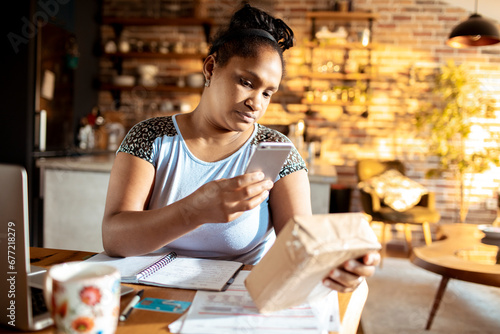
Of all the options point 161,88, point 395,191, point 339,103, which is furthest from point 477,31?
point 161,88

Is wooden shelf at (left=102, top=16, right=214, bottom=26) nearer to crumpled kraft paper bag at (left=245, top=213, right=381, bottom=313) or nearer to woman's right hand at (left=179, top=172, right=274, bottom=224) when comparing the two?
woman's right hand at (left=179, top=172, right=274, bottom=224)

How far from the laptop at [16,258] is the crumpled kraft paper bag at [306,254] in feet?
1.10

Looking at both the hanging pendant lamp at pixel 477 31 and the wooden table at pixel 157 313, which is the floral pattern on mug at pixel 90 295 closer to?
the wooden table at pixel 157 313

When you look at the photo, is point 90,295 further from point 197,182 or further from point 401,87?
point 401,87

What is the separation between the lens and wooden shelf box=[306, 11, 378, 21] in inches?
174

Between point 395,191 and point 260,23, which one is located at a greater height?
point 260,23

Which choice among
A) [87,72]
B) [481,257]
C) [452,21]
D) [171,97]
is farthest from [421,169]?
[87,72]

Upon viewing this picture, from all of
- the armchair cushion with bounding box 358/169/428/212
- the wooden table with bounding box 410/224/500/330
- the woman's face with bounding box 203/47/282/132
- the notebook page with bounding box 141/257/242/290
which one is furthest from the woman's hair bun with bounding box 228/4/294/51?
the armchair cushion with bounding box 358/169/428/212

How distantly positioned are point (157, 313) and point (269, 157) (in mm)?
320

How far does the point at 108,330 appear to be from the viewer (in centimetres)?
54

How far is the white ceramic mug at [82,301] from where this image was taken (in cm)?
50

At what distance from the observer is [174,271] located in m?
0.89

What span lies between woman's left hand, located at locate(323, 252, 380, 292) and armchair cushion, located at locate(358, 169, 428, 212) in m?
3.33

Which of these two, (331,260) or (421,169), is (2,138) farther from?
(421,169)
